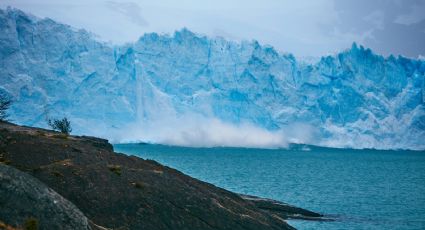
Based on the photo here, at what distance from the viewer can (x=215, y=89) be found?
447 feet

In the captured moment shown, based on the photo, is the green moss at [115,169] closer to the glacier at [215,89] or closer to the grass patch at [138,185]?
the grass patch at [138,185]

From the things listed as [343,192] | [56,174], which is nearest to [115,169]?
[56,174]

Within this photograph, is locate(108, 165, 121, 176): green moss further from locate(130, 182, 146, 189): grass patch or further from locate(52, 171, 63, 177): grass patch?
locate(52, 171, 63, 177): grass patch

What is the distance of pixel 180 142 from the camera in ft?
508

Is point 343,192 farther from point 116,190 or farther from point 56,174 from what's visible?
point 56,174

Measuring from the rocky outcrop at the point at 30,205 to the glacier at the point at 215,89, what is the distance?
10463 cm

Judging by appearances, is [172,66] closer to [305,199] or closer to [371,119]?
[371,119]

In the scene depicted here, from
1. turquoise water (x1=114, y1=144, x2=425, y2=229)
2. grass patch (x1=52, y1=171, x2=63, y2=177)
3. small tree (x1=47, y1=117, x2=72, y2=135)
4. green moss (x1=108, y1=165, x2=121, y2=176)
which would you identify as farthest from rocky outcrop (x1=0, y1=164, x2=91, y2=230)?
small tree (x1=47, y1=117, x2=72, y2=135)

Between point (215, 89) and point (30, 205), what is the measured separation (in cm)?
11987

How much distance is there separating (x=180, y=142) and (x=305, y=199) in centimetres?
9229

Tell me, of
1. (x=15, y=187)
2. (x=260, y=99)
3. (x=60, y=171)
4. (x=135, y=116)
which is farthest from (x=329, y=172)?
(x=15, y=187)

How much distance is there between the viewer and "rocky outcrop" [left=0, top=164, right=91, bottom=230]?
1634cm

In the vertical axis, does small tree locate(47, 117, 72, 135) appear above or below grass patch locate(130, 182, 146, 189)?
above

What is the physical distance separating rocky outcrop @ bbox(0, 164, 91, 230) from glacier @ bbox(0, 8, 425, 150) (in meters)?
105
